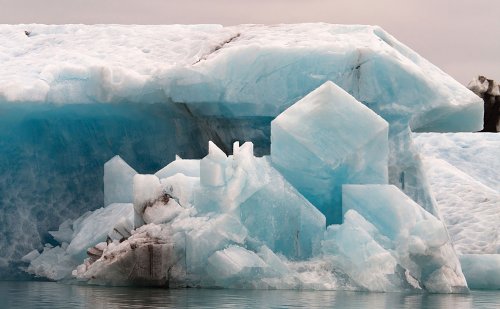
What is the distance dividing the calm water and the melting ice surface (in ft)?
1.36

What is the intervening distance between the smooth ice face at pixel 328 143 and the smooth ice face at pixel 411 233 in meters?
0.29

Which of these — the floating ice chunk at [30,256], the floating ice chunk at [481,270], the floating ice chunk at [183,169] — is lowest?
the floating ice chunk at [481,270]

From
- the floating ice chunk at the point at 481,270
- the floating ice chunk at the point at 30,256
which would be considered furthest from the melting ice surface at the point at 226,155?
the floating ice chunk at the point at 481,270

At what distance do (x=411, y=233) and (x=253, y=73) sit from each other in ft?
9.55

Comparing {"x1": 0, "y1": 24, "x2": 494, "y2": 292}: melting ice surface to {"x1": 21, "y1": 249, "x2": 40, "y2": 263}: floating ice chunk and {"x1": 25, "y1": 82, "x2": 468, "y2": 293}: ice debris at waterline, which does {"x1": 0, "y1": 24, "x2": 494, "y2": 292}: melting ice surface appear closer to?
→ {"x1": 25, "y1": 82, "x2": 468, "y2": 293}: ice debris at waterline

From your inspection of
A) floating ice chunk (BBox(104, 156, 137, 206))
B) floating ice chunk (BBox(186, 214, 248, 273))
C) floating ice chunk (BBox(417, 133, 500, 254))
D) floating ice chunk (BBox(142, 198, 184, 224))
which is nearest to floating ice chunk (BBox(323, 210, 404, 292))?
floating ice chunk (BBox(186, 214, 248, 273))

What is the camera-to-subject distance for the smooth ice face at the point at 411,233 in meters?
11.8

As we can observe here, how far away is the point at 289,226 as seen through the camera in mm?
12102

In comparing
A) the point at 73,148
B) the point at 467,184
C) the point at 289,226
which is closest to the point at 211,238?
the point at 289,226

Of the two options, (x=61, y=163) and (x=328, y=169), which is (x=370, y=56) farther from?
(x=61, y=163)

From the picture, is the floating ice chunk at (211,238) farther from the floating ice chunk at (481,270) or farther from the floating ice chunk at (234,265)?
the floating ice chunk at (481,270)

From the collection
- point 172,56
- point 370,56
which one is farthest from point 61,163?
point 370,56

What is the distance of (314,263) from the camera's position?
11961 mm

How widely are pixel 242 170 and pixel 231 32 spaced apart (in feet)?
12.1
